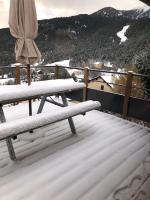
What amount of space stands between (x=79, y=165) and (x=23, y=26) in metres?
2.09

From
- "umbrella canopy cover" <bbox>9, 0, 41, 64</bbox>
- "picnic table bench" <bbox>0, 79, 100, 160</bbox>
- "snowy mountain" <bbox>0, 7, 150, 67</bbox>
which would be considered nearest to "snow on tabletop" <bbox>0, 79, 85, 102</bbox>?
"picnic table bench" <bbox>0, 79, 100, 160</bbox>

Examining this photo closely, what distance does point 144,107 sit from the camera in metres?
4.17

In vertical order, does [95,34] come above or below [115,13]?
A: below

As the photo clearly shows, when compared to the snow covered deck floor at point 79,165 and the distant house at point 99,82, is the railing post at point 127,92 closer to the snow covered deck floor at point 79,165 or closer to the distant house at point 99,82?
the snow covered deck floor at point 79,165

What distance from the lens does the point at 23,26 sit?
10.6 ft

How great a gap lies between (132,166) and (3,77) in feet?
11.0

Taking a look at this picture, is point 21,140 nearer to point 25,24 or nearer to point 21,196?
point 21,196

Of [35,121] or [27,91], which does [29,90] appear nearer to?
[27,91]

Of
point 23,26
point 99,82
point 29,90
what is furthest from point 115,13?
point 29,90

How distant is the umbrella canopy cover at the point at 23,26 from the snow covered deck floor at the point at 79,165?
124cm

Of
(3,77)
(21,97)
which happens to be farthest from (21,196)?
(3,77)

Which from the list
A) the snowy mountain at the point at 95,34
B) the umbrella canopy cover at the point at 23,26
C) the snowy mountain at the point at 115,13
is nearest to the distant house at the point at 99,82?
the umbrella canopy cover at the point at 23,26

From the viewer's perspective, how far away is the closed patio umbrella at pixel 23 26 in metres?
3.19

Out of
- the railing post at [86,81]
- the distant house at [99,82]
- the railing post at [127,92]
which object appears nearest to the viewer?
the railing post at [127,92]
